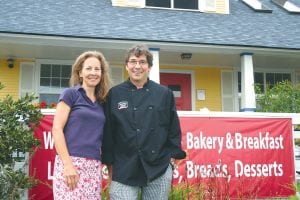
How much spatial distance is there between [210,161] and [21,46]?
6.01 metres

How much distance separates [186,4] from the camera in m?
12.5

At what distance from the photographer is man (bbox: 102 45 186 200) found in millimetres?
3301

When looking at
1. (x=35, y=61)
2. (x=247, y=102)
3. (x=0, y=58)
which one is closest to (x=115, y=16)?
(x=35, y=61)

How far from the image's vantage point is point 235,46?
10.5 metres

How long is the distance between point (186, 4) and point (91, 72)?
31.0 ft

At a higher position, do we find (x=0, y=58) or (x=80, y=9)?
(x=80, y=9)

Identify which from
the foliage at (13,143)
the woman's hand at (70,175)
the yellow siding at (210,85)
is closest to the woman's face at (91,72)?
the woman's hand at (70,175)

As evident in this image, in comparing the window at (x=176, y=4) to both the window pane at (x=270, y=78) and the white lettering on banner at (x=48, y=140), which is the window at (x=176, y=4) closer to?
the window pane at (x=270, y=78)

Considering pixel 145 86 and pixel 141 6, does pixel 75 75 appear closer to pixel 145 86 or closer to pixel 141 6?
pixel 145 86

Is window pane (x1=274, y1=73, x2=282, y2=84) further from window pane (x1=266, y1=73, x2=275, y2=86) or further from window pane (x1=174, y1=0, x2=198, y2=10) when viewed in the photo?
window pane (x1=174, y1=0, x2=198, y2=10)

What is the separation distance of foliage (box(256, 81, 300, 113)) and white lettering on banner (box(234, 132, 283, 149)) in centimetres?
370

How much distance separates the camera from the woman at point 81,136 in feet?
10.5

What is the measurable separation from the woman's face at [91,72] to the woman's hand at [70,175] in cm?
68

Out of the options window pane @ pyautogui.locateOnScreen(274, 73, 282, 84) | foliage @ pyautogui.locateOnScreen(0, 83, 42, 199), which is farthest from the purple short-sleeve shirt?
window pane @ pyautogui.locateOnScreen(274, 73, 282, 84)
